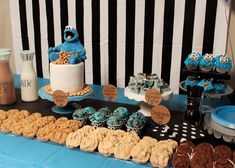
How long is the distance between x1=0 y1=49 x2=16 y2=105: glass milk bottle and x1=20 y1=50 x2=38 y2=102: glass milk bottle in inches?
2.2

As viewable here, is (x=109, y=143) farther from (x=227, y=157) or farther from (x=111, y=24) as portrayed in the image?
(x=111, y=24)

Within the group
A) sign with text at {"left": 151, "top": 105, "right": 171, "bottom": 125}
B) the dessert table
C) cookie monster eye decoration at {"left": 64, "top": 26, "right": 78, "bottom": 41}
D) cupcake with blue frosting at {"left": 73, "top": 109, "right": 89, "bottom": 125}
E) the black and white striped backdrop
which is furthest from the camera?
the black and white striped backdrop

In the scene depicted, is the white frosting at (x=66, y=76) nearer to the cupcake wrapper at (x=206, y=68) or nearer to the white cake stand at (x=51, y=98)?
the white cake stand at (x=51, y=98)

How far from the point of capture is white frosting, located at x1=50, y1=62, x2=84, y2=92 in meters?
1.18

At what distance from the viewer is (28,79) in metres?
1.32

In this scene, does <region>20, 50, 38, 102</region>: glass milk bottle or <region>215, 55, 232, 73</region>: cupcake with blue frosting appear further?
<region>20, 50, 38, 102</region>: glass milk bottle

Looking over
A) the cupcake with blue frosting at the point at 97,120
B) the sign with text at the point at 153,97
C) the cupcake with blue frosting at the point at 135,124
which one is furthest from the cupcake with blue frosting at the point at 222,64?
the cupcake with blue frosting at the point at 97,120

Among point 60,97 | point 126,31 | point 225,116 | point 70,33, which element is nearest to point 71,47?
point 70,33

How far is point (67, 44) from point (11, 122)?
1.30 feet

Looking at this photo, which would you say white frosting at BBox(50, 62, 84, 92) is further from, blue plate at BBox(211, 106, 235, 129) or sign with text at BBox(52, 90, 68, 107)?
blue plate at BBox(211, 106, 235, 129)

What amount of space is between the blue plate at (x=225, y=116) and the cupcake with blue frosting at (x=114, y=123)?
321 millimetres

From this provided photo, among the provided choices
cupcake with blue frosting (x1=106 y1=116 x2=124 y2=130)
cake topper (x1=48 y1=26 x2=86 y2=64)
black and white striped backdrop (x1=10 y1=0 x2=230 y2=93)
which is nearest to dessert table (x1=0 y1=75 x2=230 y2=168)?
cupcake with blue frosting (x1=106 y1=116 x2=124 y2=130)

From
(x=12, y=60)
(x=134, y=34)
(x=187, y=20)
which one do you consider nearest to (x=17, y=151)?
(x=134, y=34)

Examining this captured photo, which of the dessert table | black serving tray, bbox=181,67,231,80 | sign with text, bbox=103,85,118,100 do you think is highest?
black serving tray, bbox=181,67,231,80
